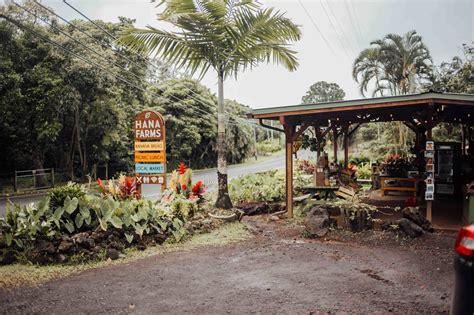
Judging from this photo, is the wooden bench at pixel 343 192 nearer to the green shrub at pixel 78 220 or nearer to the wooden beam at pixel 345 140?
the green shrub at pixel 78 220

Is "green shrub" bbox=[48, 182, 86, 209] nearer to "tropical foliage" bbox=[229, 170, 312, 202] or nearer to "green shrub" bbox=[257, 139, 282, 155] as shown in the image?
"tropical foliage" bbox=[229, 170, 312, 202]

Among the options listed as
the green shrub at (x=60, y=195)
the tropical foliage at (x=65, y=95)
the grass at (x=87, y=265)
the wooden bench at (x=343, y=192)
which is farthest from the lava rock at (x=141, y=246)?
the tropical foliage at (x=65, y=95)

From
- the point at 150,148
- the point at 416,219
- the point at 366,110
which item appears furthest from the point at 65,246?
the point at 366,110

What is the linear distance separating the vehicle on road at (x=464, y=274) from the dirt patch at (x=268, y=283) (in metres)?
1.65

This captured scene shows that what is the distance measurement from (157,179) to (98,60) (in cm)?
1172

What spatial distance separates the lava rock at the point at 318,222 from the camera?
7340 millimetres

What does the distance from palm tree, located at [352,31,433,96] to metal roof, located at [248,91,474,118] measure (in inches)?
635

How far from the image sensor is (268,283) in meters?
4.69

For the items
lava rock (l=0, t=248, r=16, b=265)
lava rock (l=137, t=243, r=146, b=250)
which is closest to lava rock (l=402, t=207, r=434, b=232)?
lava rock (l=137, t=243, r=146, b=250)

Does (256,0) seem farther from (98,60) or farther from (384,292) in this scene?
(98,60)

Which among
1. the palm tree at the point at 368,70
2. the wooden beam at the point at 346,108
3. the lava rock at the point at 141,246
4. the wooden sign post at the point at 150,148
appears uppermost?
the palm tree at the point at 368,70

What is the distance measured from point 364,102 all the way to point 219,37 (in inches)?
135

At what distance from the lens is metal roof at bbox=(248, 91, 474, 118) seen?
7078 mm

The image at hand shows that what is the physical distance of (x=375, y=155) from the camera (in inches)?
1019
